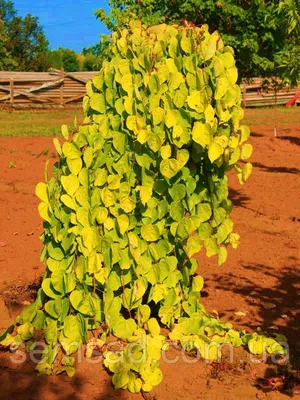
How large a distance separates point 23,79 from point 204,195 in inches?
1049

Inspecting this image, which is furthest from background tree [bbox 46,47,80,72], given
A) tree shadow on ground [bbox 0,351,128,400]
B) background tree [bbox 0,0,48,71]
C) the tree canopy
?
tree shadow on ground [bbox 0,351,128,400]

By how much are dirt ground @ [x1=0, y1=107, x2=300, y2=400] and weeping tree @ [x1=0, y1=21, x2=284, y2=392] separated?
0.12m

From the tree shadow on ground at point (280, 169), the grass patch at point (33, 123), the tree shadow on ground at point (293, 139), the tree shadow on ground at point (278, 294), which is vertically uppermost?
the grass patch at point (33, 123)

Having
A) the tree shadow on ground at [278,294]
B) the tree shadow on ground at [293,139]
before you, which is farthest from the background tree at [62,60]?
the tree shadow on ground at [278,294]

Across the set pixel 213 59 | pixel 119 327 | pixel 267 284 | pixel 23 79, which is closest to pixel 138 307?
pixel 119 327

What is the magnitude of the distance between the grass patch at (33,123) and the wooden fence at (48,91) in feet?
7.36

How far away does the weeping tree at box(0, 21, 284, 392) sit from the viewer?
3584 mm

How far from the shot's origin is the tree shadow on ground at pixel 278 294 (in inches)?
170

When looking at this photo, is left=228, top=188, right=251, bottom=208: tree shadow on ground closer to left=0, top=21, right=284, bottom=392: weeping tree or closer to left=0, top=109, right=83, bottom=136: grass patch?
left=0, top=21, right=284, bottom=392: weeping tree

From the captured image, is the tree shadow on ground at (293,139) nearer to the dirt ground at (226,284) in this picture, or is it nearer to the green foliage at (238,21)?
the green foliage at (238,21)

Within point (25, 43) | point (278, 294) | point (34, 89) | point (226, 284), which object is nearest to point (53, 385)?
point (226, 284)

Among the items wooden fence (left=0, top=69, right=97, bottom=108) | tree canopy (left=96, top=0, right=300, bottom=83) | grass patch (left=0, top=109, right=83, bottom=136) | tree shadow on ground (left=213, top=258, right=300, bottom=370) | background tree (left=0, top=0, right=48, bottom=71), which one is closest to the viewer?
tree shadow on ground (left=213, top=258, right=300, bottom=370)

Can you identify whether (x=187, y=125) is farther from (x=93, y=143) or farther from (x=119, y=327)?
(x=119, y=327)

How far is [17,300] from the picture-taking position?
457 cm
